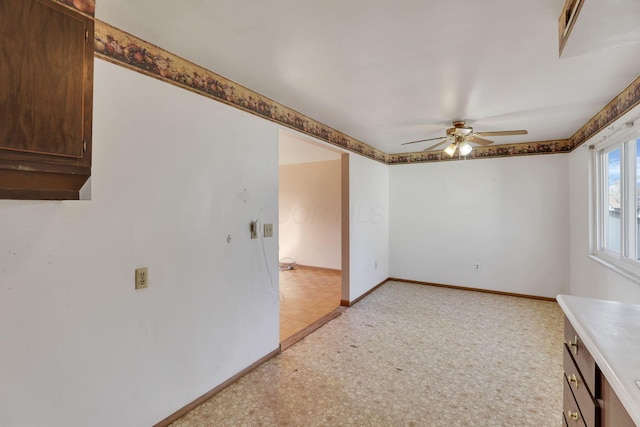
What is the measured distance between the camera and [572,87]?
2.27 meters

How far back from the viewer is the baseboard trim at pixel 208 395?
1854 millimetres

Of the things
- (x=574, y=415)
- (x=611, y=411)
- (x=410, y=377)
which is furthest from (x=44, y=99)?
(x=410, y=377)

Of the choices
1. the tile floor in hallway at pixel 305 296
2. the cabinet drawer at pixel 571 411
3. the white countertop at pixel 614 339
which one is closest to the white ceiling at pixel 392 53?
the white countertop at pixel 614 339

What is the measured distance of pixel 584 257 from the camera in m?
3.55

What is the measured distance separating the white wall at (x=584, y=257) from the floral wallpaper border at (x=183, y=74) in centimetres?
325

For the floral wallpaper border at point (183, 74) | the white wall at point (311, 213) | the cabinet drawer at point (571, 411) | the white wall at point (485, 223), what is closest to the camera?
the cabinet drawer at point (571, 411)

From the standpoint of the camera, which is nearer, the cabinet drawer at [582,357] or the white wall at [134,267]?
the cabinet drawer at [582,357]

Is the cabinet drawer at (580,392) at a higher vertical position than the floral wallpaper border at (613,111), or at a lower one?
lower

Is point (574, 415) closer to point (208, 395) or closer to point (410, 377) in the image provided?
point (410, 377)

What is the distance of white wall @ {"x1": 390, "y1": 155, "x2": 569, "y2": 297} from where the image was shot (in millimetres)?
4191

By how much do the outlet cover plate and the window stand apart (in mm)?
3622

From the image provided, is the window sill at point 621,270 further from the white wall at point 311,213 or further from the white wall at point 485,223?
the white wall at point 311,213

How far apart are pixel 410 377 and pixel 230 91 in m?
2.67

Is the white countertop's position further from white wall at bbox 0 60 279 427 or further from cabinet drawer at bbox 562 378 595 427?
white wall at bbox 0 60 279 427
